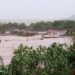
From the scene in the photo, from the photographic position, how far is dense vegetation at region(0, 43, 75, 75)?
5.03 m

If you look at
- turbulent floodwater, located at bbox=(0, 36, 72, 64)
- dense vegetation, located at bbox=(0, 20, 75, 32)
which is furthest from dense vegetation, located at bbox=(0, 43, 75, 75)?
dense vegetation, located at bbox=(0, 20, 75, 32)

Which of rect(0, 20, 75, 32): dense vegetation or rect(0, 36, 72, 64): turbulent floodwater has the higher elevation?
rect(0, 20, 75, 32): dense vegetation

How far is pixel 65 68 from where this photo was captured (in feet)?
16.9

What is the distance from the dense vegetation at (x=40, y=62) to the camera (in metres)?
5.03

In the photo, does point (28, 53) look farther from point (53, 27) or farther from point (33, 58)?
point (53, 27)

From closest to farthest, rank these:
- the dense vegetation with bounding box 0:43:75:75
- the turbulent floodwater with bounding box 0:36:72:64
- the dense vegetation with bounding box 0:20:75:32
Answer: the dense vegetation with bounding box 0:43:75:75
the turbulent floodwater with bounding box 0:36:72:64
the dense vegetation with bounding box 0:20:75:32

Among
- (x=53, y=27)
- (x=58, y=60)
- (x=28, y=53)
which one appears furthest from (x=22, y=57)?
(x=53, y=27)

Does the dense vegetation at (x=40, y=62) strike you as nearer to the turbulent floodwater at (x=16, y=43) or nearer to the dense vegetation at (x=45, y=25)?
the turbulent floodwater at (x=16, y=43)

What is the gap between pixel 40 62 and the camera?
17.3ft

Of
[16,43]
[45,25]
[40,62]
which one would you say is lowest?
[40,62]

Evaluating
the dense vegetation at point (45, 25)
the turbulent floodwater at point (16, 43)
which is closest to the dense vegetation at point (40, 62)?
the turbulent floodwater at point (16, 43)

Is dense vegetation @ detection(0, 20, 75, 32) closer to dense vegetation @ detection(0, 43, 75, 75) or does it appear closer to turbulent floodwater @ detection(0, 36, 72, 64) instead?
turbulent floodwater @ detection(0, 36, 72, 64)

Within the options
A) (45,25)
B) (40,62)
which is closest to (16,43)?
(40,62)

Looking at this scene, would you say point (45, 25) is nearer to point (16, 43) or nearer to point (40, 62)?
point (16, 43)
